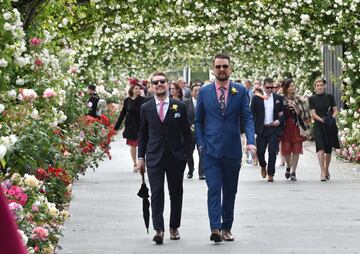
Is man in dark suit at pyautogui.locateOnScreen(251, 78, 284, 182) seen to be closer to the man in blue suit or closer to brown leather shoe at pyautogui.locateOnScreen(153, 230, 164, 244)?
the man in blue suit

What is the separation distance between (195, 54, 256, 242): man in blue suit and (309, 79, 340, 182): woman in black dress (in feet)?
21.7

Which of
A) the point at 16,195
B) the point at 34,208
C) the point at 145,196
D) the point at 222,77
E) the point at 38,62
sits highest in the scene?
the point at 38,62

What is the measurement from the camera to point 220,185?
8016 mm

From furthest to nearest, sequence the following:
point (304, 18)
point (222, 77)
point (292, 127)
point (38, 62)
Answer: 1. point (304, 18)
2. point (292, 127)
3. point (38, 62)
4. point (222, 77)

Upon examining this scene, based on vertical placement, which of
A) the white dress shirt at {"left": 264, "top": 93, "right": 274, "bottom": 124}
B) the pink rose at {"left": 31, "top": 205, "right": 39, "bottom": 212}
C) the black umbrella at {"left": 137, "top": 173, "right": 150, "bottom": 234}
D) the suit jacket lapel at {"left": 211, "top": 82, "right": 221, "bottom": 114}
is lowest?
the black umbrella at {"left": 137, "top": 173, "right": 150, "bottom": 234}

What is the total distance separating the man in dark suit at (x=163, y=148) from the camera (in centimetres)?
806

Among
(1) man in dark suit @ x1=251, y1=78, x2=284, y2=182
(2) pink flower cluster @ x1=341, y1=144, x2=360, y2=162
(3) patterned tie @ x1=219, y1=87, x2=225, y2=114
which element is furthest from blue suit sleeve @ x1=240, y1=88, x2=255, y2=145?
(2) pink flower cluster @ x1=341, y1=144, x2=360, y2=162

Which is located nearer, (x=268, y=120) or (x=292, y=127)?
(x=268, y=120)

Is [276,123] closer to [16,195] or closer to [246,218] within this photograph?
[246,218]

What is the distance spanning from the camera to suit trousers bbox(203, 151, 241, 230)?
7930 millimetres

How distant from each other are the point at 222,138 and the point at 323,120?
7.03 m

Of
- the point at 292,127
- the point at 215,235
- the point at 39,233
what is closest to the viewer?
the point at 39,233

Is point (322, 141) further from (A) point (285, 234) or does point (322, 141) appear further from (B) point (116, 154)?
(B) point (116, 154)

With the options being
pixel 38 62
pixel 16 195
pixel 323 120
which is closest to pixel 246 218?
pixel 38 62
